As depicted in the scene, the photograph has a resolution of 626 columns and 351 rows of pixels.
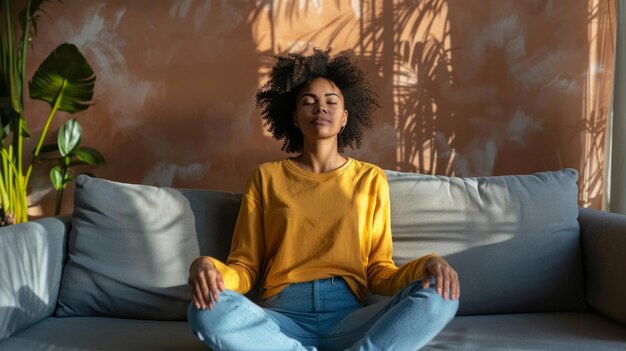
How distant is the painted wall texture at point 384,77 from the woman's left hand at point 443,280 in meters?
1.03

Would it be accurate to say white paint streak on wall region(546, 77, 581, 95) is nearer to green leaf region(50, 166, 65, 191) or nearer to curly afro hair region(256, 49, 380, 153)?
curly afro hair region(256, 49, 380, 153)

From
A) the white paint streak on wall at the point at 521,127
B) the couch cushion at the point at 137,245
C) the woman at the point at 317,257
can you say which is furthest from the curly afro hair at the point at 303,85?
the white paint streak on wall at the point at 521,127

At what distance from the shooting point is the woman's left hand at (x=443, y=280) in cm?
155

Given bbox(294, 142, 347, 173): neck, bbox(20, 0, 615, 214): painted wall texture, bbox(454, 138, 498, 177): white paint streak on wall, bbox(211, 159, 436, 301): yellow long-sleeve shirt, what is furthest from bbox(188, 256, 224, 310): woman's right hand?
bbox(454, 138, 498, 177): white paint streak on wall

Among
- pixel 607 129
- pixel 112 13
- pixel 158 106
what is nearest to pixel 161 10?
pixel 112 13

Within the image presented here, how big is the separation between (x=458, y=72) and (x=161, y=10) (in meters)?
1.16

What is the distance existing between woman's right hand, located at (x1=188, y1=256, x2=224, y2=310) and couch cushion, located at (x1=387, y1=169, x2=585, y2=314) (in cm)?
72

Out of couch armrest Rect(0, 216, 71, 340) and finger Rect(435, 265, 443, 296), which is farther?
couch armrest Rect(0, 216, 71, 340)

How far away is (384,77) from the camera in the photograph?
2.58m

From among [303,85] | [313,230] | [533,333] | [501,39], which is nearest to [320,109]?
[303,85]

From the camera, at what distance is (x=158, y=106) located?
8.53 ft

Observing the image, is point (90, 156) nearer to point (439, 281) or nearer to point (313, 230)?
point (313, 230)

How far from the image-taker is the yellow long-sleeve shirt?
1.88 m

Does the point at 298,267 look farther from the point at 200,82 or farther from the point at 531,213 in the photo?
the point at 200,82
